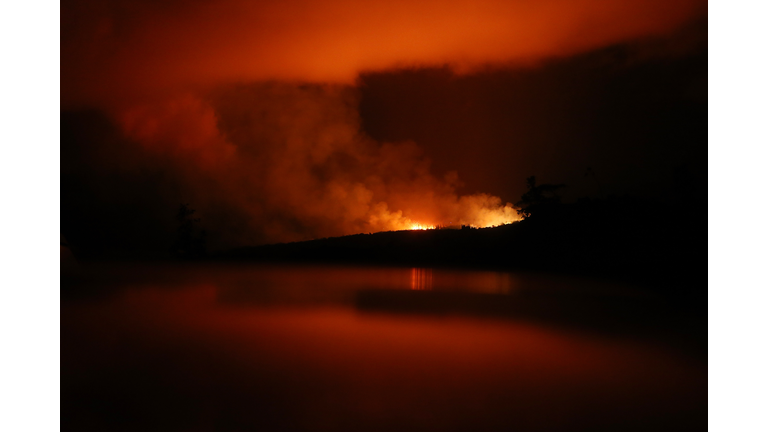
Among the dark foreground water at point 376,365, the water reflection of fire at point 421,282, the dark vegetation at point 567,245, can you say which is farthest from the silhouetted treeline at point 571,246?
the dark foreground water at point 376,365

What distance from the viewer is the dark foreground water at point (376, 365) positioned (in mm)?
3963

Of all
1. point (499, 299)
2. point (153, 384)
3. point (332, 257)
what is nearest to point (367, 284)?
point (499, 299)

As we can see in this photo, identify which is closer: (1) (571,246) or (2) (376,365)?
(2) (376,365)

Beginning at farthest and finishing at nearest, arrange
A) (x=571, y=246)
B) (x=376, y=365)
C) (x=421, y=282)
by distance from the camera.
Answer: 1. (x=571, y=246)
2. (x=421, y=282)
3. (x=376, y=365)

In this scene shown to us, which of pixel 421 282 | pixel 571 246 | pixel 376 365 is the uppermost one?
pixel 571 246

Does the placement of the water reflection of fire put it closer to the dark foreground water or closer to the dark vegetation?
the dark foreground water

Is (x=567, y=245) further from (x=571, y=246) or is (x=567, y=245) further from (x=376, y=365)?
(x=376, y=365)

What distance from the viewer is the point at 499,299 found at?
962 centimetres

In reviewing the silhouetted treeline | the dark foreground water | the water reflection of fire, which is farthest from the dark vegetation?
the dark foreground water

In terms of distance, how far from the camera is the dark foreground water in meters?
3.96

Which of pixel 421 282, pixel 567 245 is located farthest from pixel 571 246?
pixel 421 282

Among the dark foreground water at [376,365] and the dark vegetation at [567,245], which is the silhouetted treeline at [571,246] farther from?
the dark foreground water at [376,365]

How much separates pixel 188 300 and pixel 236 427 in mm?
6040

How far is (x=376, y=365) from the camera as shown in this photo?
17.0ft
